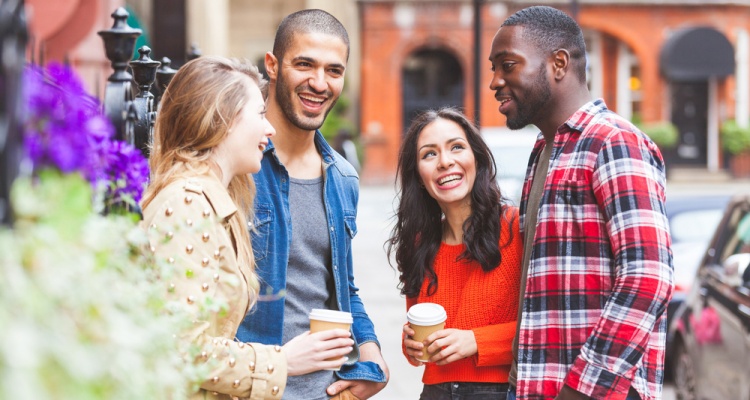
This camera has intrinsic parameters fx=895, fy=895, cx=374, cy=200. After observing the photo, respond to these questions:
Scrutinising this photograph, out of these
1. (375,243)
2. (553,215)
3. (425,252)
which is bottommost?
(375,243)

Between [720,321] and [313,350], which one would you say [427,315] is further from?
[720,321]

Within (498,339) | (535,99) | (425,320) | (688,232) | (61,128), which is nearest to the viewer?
(61,128)

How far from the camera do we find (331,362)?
2.84 meters

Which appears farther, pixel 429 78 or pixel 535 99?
pixel 429 78

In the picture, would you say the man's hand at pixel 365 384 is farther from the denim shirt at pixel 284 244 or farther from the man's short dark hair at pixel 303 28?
the man's short dark hair at pixel 303 28

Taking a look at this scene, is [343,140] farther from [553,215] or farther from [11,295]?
[11,295]

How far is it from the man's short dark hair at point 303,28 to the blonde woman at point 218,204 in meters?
0.58

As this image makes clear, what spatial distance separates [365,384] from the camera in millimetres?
3275

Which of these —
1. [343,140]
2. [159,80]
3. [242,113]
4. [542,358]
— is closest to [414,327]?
[542,358]

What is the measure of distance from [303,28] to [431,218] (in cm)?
92

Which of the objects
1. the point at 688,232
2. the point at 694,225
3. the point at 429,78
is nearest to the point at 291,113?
the point at 688,232

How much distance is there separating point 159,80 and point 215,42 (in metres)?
25.5

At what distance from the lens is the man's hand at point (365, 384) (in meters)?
3.19

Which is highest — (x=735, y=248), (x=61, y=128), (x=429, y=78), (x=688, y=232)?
(x=429, y=78)
